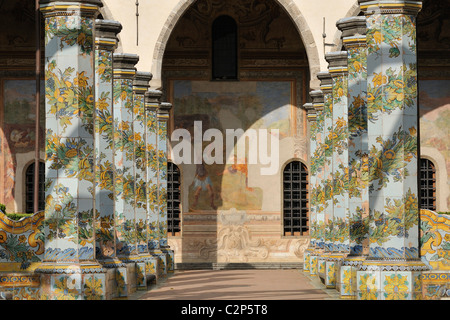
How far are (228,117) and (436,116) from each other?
21.3 ft

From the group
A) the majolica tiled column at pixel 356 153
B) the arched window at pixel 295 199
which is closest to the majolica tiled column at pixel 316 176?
the arched window at pixel 295 199

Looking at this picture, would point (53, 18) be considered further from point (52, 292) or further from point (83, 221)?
point (52, 292)

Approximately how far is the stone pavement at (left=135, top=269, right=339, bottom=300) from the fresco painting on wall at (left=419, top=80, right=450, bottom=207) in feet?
26.0

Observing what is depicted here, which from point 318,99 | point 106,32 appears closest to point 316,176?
point 318,99

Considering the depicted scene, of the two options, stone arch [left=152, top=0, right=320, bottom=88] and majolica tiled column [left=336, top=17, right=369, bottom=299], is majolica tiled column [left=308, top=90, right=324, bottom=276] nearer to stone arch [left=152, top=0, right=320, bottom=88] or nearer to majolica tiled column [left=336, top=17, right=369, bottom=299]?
stone arch [left=152, top=0, right=320, bottom=88]

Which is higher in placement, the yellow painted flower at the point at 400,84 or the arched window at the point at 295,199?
the yellow painted flower at the point at 400,84

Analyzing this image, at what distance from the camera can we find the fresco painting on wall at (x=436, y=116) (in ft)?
96.7

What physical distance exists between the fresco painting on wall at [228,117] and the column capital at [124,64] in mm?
12220

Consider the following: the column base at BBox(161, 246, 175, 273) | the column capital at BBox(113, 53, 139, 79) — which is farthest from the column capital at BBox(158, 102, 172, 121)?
the column capital at BBox(113, 53, 139, 79)

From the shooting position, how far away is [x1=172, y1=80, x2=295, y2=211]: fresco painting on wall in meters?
30.0

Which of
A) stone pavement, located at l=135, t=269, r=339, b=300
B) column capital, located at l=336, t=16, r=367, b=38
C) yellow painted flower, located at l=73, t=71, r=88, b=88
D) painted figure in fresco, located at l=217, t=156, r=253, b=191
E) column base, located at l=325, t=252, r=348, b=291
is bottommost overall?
stone pavement, located at l=135, t=269, r=339, b=300

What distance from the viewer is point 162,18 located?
2633cm

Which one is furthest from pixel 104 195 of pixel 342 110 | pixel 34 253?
pixel 342 110

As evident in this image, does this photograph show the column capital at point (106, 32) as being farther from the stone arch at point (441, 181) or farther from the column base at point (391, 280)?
the stone arch at point (441, 181)
